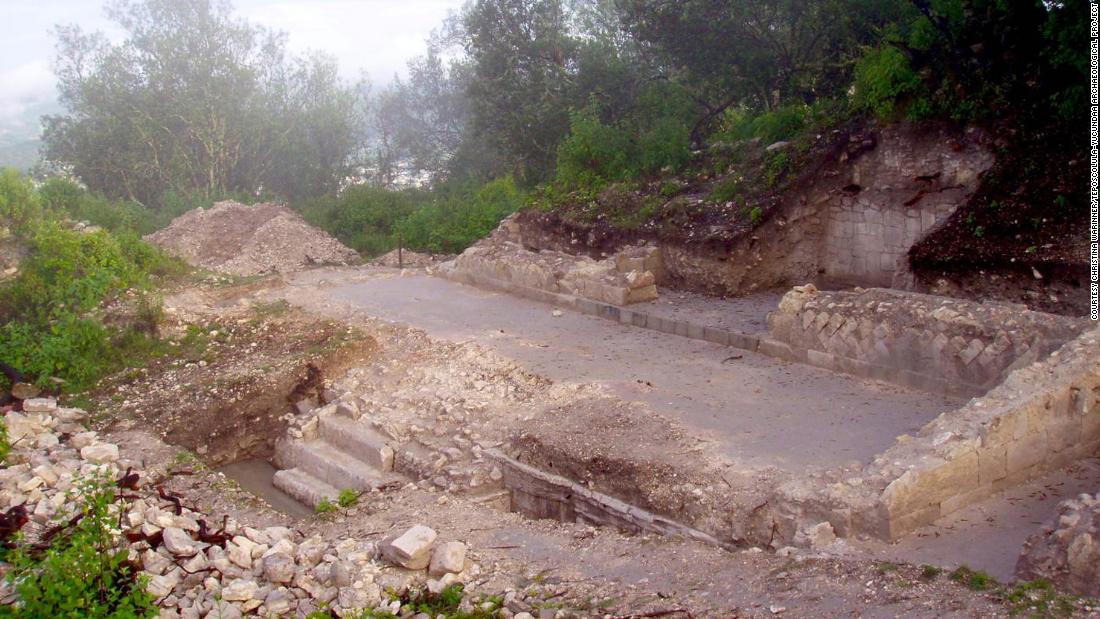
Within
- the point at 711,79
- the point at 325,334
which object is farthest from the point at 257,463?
the point at 711,79

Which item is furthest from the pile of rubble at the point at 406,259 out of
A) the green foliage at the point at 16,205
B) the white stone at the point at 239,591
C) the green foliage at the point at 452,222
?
the white stone at the point at 239,591

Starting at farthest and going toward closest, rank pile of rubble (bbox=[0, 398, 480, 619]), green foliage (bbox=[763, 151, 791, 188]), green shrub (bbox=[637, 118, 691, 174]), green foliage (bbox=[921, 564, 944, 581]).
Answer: green shrub (bbox=[637, 118, 691, 174])
green foliage (bbox=[763, 151, 791, 188])
pile of rubble (bbox=[0, 398, 480, 619])
green foliage (bbox=[921, 564, 944, 581])

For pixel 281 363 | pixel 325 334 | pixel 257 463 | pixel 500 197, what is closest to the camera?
pixel 257 463

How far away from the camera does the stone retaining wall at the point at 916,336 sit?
759 cm

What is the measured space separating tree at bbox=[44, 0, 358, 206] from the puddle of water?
15.0 metres

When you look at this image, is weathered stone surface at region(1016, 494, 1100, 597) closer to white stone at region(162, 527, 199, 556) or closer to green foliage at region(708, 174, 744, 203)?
white stone at region(162, 527, 199, 556)

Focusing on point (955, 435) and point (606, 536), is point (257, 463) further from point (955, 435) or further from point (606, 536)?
point (955, 435)

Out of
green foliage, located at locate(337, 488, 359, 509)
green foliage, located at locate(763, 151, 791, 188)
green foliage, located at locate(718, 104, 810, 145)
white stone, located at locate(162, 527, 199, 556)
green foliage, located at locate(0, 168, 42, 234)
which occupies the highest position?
green foliage, located at locate(718, 104, 810, 145)

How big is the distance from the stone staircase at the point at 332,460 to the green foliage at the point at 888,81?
25.5 feet

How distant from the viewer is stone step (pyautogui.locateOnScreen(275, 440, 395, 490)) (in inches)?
325

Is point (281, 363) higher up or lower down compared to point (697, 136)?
lower down

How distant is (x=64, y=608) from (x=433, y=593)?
A: 2.03 meters

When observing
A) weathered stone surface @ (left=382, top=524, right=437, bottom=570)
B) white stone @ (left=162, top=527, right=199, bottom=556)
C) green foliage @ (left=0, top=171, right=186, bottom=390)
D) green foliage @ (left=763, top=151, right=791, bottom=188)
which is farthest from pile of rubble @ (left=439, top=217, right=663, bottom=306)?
white stone @ (left=162, top=527, right=199, bottom=556)

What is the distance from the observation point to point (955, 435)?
20.1ft
